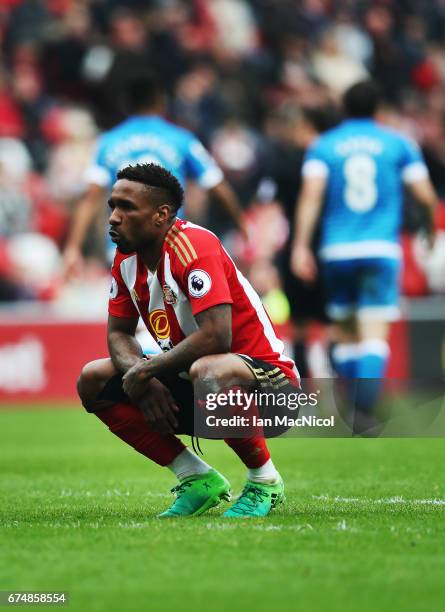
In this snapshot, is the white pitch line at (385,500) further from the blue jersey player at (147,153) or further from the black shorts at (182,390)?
the blue jersey player at (147,153)

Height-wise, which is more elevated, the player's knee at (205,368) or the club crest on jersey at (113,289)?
the club crest on jersey at (113,289)

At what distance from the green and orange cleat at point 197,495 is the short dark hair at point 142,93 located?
165 inches

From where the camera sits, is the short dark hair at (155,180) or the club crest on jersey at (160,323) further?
the club crest on jersey at (160,323)

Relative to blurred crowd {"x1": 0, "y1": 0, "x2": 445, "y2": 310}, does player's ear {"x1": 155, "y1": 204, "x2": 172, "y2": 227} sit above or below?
below

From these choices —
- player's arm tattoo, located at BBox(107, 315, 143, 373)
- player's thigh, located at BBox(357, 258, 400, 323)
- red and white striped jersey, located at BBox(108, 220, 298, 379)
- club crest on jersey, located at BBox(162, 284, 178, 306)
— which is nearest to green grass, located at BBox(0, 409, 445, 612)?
player's arm tattoo, located at BBox(107, 315, 143, 373)

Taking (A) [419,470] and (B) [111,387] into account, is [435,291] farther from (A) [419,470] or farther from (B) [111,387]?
(B) [111,387]

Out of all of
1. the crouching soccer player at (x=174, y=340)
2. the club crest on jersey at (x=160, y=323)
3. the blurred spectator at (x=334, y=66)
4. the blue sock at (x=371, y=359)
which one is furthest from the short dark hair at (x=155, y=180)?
the blurred spectator at (x=334, y=66)

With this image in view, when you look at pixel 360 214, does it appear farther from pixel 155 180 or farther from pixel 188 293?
pixel 188 293

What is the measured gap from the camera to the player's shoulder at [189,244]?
17.6 ft

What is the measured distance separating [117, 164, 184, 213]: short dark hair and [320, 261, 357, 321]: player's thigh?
14.8 feet

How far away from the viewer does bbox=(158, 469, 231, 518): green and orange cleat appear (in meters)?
5.62

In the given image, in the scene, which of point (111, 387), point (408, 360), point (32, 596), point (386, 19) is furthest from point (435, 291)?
point (32, 596)

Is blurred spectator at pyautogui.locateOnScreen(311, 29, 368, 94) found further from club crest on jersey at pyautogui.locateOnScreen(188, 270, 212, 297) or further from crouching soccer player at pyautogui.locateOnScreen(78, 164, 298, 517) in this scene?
club crest on jersey at pyautogui.locateOnScreen(188, 270, 212, 297)

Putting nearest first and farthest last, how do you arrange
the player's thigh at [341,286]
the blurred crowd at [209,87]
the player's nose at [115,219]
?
the player's nose at [115,219] → the player's thigh at [341,286] → the blurred crowd at [209,87]
